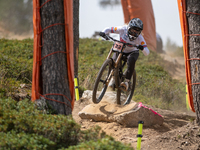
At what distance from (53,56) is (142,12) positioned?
1491 centimetres

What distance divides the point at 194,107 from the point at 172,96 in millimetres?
6347

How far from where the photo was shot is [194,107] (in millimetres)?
5098

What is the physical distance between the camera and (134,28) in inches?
238

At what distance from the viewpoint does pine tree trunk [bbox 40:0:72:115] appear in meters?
4.32

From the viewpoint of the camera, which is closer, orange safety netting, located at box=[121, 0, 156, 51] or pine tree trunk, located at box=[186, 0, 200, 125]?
pine tree trunk, located at box=[186, 0, 200, 125]

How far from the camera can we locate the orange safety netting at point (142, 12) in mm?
18312

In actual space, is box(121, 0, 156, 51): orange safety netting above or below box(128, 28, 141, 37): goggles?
above

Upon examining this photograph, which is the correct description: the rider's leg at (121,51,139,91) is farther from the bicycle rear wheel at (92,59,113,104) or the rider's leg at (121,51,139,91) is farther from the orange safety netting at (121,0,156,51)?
the orange safety netting at (121,0,156,51)

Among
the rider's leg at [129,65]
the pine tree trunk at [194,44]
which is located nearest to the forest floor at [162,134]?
the pine tree trunk at [194,44]

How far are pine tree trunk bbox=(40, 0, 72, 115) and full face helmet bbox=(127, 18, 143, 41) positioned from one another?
208 cm

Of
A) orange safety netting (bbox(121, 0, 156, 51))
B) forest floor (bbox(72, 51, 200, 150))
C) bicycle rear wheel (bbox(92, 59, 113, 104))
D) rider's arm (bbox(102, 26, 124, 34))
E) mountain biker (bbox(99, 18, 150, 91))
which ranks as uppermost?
orange safety netting (bbox(121, 0, 156, 51))

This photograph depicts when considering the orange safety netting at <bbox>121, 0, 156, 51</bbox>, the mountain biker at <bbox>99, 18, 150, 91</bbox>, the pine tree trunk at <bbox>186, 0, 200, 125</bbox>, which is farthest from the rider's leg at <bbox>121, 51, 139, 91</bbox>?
the orange safety netting at <bbox>121, 0, 156, 51</bbox>

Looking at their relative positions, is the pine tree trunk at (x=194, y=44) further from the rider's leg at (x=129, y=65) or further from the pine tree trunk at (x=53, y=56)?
the pine tree trunk at (x=53, y=56)

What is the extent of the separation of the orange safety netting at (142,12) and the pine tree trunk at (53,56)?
14539 mm
